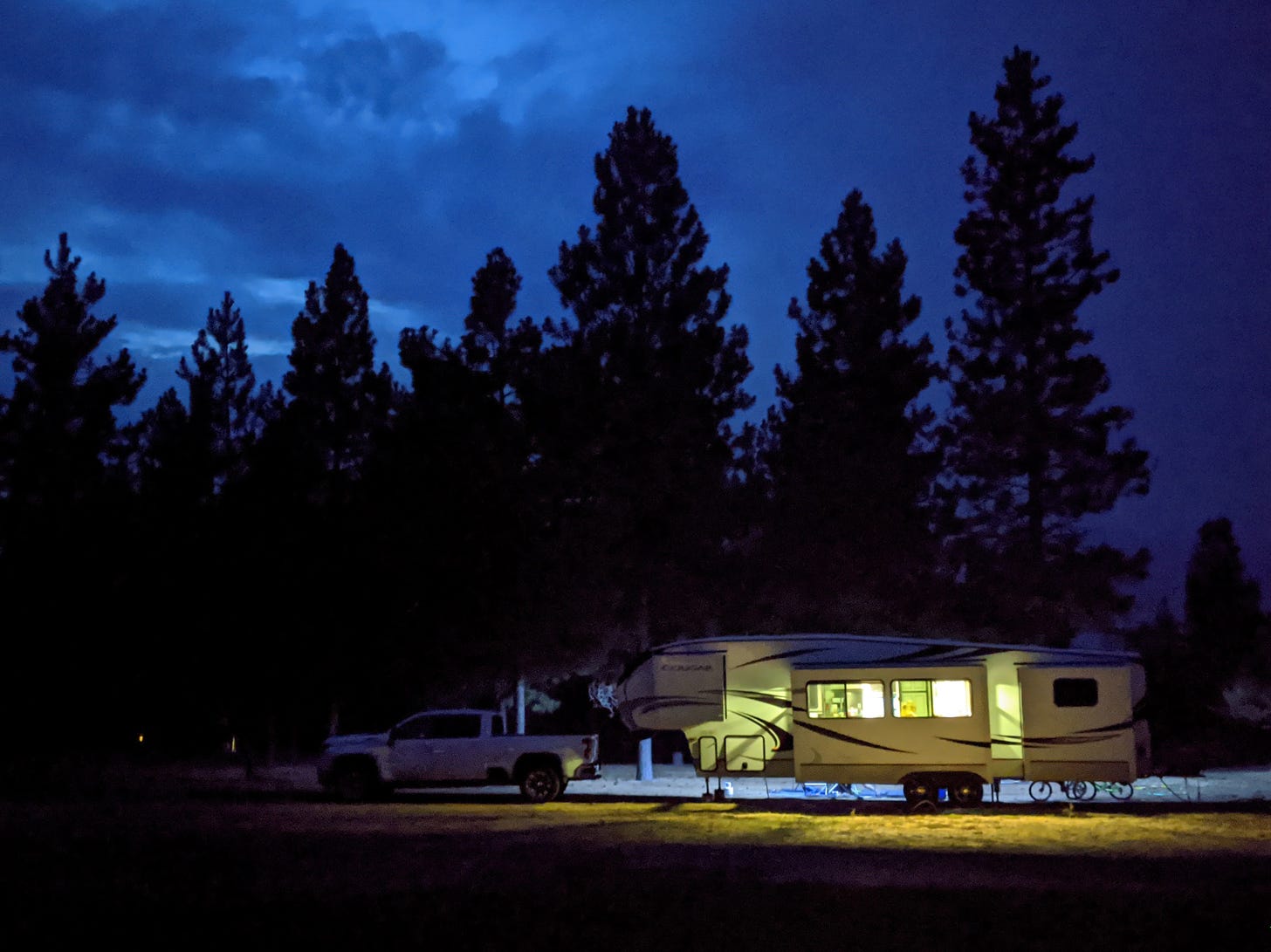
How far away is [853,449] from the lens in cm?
3431

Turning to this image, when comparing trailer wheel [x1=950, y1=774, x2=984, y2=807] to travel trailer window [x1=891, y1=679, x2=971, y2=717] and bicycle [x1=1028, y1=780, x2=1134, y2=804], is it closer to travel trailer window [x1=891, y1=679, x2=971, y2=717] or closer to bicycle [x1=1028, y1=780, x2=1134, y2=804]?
bicycle [x1=1028, y1=780, x2=1134, y2=804]

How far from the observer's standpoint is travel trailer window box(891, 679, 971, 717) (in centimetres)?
1997

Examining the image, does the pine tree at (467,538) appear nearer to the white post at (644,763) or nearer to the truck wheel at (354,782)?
the white post at (644,763)

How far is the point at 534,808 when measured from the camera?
20.7 m

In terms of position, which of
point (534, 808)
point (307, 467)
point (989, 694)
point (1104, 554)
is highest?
point (307, 467)

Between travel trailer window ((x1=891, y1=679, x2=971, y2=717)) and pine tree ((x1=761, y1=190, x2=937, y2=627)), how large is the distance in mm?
10335

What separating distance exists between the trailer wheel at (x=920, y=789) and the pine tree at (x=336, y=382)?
947 inches

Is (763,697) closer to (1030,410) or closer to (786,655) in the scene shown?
(786,655)

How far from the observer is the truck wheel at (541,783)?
2198cm

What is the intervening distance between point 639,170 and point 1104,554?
53.5 feet

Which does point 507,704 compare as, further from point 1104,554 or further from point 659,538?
point 1104,554

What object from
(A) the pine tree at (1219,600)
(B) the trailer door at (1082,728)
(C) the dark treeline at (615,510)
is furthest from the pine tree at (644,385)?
(A) the pine tree at (1219,600)

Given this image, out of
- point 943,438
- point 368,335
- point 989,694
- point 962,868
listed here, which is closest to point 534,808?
point 989,694

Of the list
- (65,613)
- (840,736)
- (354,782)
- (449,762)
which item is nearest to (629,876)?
(840,736)
